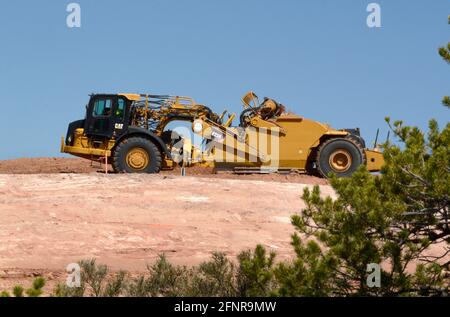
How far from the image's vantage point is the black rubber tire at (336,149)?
2284cm

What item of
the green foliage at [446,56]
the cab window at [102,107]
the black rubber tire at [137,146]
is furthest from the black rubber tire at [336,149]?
the green foliage at [446,56]

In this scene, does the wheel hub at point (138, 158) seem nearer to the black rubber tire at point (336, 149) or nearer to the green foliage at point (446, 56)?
the black rubber tire at point (336, 149)

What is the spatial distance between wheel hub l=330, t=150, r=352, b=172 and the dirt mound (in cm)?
82

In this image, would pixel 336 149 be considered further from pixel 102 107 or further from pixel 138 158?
pixel 102 107

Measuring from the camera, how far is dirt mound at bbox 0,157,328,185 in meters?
22.2

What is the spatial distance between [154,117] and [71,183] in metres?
4.46

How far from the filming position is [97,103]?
22047 mm

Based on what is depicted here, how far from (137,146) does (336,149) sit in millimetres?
5763

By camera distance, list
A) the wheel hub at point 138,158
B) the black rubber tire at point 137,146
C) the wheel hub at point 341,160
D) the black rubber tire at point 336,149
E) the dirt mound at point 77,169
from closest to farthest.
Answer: the black rubber tire at point 137,146 → the wheel hub at point 138,158 → the dirt mound at point 77,169 → the black rubber tire at point 336,149 → the wheel hub at point 341,160

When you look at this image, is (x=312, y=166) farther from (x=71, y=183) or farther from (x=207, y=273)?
(x=207, y=273)

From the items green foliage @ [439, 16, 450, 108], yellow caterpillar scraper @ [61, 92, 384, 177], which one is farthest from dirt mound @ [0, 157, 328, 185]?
green foliage @ [439, 16, 450, 108]

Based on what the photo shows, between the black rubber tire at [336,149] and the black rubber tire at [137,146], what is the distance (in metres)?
4.66
